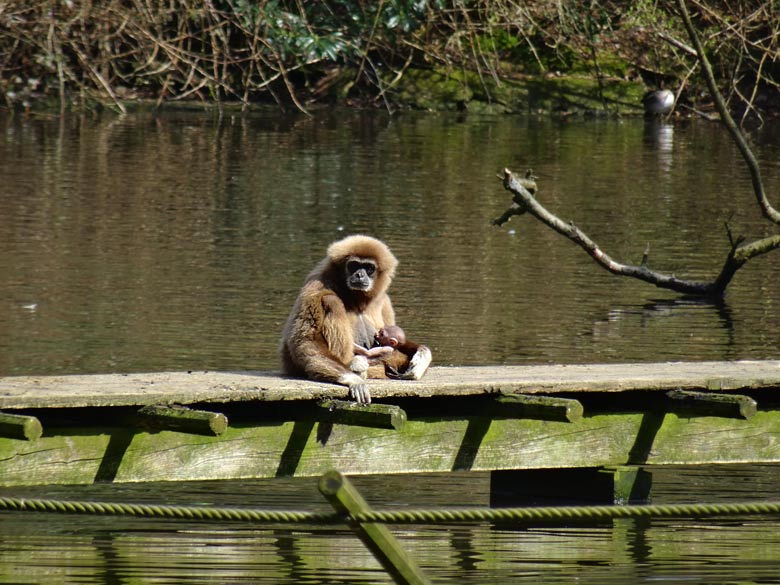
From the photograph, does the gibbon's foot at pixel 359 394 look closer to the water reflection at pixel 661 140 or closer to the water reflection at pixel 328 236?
the water reflection at pixel 328 236

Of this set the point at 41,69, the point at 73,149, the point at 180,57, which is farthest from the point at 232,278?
the point at 41,69

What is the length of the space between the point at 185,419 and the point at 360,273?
1389 mm

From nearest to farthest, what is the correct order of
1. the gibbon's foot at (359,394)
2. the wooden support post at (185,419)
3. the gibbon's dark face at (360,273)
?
the wooden support post at (185,419) < the gibbon's foot at (359,394) < the gibbon's dark face at (360,273)

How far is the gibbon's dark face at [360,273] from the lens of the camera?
8.19 metres

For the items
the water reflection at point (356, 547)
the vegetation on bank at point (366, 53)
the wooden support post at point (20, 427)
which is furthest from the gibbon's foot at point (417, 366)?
the vegetation on bank at point (366, 53)

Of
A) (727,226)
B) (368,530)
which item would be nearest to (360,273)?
(368,530)

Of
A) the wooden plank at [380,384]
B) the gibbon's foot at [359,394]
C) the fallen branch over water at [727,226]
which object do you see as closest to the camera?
the wooden plank at [380,384]

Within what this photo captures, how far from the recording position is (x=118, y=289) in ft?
51.3

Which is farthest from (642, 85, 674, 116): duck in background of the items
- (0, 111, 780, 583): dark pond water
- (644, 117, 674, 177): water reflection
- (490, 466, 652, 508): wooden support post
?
(490, 466, 652, 508): wooden support post

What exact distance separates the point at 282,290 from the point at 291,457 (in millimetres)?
7937

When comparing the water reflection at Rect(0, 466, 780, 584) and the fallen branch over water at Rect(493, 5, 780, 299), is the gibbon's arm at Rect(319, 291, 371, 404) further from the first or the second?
the fallen branch over water at Rect(493, 5, 780, 299)

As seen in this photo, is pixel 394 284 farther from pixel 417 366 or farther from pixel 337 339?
pixel 337 339

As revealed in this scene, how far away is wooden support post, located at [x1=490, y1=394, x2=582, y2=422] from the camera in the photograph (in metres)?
8.02

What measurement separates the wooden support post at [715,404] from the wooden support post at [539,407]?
782mm
